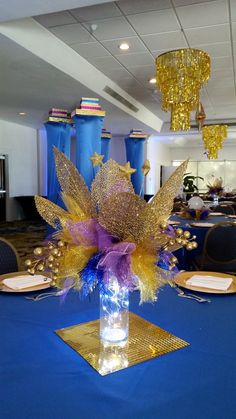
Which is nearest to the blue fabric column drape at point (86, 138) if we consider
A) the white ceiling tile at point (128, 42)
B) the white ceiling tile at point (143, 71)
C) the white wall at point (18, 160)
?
the white ceiling tile at point (143, 71)

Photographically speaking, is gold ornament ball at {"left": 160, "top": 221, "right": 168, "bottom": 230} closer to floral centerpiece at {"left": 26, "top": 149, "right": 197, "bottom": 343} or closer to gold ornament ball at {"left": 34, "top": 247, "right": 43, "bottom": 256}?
floral centerpiece at {"left": 26, "top": 149, "right": 197, "bottom": 343}

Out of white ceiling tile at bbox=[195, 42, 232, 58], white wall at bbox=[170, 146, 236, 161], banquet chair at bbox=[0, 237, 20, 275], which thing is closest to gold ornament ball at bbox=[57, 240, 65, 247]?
banquet chair at bbox=[0, 237, 20, 275]

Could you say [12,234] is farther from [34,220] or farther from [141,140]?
[141,140]

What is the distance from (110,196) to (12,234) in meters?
7.54

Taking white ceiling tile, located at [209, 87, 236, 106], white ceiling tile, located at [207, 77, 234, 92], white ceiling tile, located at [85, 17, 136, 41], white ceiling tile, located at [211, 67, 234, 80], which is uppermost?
white ceiling tile, located at [209, 87, 236, 106]

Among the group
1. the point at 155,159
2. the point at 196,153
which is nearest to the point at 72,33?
the point at 155,159

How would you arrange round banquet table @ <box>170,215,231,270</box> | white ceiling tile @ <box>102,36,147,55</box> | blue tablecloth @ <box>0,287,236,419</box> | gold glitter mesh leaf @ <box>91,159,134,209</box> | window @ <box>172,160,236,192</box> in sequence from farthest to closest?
window @ <box>172,160,236,192</box>, white ceiling tile @ <box>102,36,147,55</box>, round banquet table @ <box>170,215,231,270</box>, gold glitter mesh leaf @ <box>91,159,134,209</box>, blue tablecloth @ <box>0,287,236,419</box>

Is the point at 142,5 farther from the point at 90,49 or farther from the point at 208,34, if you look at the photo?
the point at 90,49

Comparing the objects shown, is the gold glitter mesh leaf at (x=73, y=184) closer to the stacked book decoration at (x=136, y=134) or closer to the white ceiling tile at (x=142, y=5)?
the white ceiling tile at (x=142, y=5)

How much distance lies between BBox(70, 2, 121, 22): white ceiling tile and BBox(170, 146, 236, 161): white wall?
12598 millimetres

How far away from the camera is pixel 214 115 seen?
10922 mm

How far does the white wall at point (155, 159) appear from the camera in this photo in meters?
13.8

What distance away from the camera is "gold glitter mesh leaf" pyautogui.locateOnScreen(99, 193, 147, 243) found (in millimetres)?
888

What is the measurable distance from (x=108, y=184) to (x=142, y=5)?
384cm
